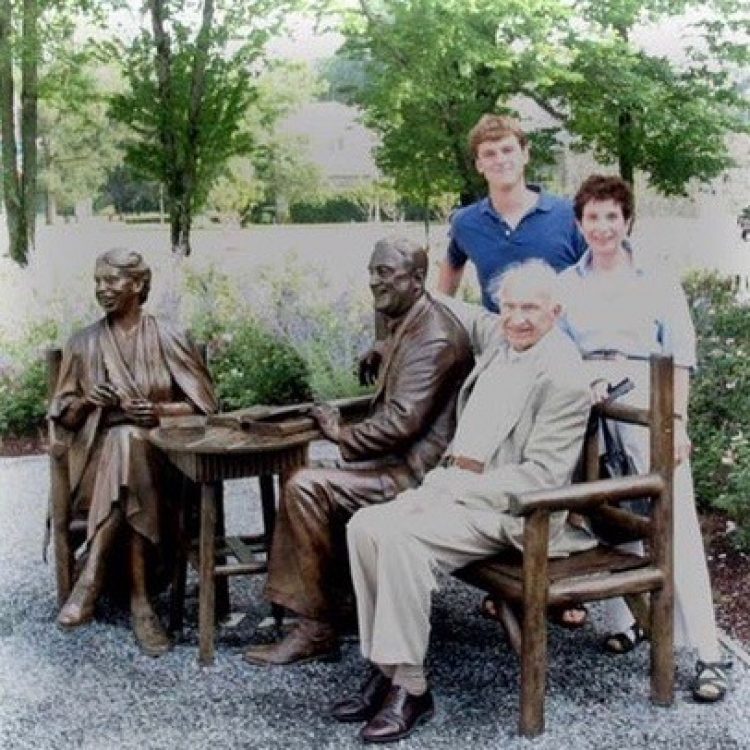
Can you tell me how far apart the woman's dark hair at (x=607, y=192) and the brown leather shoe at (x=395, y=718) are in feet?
3.00

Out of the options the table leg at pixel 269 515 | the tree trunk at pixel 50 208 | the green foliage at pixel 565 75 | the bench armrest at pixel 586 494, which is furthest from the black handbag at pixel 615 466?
the tree trunk at pixel 50 208

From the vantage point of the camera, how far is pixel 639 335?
8.11ft

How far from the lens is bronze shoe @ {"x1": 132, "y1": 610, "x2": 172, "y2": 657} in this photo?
2711 millimetres

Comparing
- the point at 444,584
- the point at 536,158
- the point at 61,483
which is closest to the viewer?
the point at 536,158

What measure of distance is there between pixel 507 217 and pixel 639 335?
348 millimetres

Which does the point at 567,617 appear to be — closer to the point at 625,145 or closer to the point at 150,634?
the point at 150,634

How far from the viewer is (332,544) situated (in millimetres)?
2533

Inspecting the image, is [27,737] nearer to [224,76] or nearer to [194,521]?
[194,521]

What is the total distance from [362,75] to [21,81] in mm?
629

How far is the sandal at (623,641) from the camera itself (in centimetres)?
269

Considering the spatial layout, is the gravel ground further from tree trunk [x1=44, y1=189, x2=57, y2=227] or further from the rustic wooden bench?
tree trunk [x1=44, y1=189, x2=57, y2=227]

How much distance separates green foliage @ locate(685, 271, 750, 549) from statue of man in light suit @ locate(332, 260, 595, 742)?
1.77ft

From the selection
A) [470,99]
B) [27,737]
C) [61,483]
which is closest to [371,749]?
[27,737]

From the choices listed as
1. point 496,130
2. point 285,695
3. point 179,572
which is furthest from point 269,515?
point 496,130
